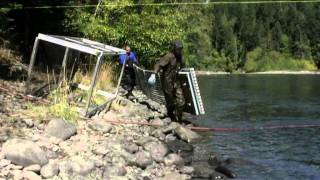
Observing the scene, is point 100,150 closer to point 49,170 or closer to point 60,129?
point 60,129

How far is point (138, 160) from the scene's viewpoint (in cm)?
1295

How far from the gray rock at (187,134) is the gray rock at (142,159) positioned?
12.1ft

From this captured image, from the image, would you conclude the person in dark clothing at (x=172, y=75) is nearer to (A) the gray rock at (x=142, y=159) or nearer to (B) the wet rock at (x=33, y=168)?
(A) the gray rock at (x=142, y=159)

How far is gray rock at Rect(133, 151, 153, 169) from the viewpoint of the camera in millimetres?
12867

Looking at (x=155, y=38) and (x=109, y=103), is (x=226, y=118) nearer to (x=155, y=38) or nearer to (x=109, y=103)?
(x=155, y=38)

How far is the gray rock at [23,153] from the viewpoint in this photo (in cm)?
1079

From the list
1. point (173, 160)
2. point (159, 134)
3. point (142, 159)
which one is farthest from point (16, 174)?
point (159, 134)

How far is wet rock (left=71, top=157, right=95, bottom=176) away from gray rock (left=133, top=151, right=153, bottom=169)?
4.79 ft

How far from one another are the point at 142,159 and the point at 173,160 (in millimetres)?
1196

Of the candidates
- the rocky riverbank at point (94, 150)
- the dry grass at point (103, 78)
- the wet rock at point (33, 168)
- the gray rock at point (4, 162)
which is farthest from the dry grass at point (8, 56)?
the wet rock at point (33, 168)

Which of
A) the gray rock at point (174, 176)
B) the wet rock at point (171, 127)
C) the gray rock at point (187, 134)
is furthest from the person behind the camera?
the gray rock at point (187, 134)

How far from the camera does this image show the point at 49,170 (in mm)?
10766

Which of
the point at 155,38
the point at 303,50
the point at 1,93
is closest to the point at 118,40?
the point at 155,38

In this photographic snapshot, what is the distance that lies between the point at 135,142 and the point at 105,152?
72.0 inches
